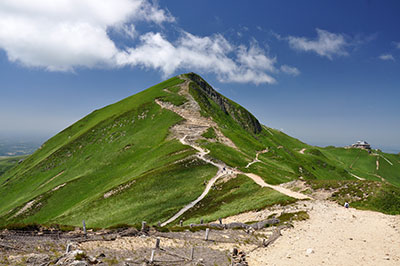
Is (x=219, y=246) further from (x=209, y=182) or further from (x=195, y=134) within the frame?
(x=195, y=134)

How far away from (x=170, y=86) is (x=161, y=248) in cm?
14926

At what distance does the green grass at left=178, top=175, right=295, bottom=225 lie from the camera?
43344 millimetres

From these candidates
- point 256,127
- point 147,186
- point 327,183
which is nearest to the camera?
point 327,183

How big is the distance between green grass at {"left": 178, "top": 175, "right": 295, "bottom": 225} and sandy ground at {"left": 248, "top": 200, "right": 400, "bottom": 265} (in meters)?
9.74

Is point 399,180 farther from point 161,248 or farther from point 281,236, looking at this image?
point 161,248

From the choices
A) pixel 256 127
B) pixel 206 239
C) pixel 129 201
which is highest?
pixel 256 127

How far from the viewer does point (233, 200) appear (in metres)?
49.2

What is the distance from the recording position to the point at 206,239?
25.1 metres

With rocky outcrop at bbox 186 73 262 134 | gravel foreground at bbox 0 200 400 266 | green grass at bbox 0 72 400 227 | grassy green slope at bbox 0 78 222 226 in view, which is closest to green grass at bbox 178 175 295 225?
green grass at bbox 0 72 400 227

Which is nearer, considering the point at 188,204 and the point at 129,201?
the point at 188,204

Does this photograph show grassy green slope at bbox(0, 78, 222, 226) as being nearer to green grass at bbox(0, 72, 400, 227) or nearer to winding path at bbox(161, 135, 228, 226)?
green grass at bbox(0, 72, 400, 227)

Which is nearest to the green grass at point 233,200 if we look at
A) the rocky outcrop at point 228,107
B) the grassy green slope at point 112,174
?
the grassy green slope at point 112,174

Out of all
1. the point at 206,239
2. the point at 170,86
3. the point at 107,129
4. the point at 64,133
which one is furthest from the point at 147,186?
the point at 64,133

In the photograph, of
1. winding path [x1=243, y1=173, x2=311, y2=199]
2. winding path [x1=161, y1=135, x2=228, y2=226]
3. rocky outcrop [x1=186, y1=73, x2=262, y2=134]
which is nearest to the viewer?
winding path [x1=243, y1=173, x2=311, y2=199]
